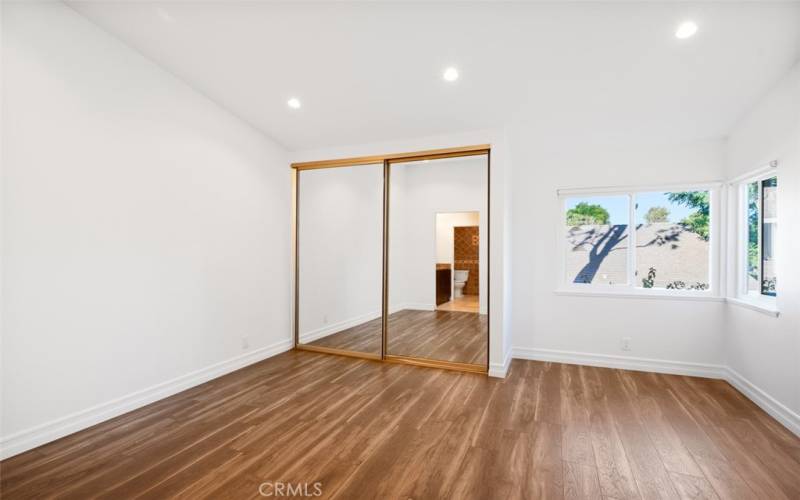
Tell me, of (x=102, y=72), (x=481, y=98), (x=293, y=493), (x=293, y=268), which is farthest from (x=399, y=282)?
(x=102, y=72)

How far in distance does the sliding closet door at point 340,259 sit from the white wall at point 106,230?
87 centimetres

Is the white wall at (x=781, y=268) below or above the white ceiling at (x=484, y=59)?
below

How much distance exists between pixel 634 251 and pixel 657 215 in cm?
46

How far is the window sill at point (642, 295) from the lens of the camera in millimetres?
3818

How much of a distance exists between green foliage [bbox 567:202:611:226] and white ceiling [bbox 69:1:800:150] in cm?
85

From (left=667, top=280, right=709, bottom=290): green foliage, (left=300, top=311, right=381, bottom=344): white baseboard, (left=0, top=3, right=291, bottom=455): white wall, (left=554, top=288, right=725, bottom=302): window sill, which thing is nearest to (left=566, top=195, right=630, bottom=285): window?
(left=554, top=288, right=725, bottom=302): window sill

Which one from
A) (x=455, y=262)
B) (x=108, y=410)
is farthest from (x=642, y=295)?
(x=108, y=410)

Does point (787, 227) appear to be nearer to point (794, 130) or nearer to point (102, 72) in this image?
point (794, 130)

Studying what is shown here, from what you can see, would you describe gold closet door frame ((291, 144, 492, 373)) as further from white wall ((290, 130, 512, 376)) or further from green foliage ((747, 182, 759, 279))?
green foliage ((747, 182, 759, 279))

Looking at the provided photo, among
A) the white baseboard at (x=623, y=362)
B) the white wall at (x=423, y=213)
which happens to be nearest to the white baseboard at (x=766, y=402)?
the white baseboard at (x=623, y=362)

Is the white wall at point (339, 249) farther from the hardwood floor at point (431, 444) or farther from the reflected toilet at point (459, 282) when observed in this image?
the hardwood floor at point (431, 444)

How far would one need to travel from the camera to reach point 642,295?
158 inches

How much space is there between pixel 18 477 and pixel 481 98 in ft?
13.8

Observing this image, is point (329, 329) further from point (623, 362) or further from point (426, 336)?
point (623, 362)
